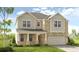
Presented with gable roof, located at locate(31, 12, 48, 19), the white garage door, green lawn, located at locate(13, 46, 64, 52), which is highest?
gable roof, located at locate(31, 12, 48, 19)

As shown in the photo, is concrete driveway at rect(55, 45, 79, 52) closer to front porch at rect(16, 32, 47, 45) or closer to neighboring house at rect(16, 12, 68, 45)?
neighboring house at rect(16, 12, 68, 45)

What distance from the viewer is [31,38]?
2490 millimetres

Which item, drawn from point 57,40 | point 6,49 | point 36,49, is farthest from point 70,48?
point 6,49

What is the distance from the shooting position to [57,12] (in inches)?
97.1

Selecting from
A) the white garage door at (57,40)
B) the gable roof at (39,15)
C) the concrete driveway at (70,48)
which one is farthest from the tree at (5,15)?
the concrete driveway at (70,48)

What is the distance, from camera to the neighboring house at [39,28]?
2477 mm

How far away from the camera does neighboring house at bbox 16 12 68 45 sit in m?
2.48

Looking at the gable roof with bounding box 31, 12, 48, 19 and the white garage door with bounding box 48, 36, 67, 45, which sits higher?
the gable roof with bounding box 31, 12, 48, 19

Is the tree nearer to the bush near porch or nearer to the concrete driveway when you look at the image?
the bush near porch

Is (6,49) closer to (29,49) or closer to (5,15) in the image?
(29,49)

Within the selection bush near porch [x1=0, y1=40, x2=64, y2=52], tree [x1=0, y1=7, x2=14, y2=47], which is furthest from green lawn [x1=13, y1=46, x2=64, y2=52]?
tree [x1=0, y1=7, x2=14, y2=47]

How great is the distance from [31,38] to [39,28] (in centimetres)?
12
